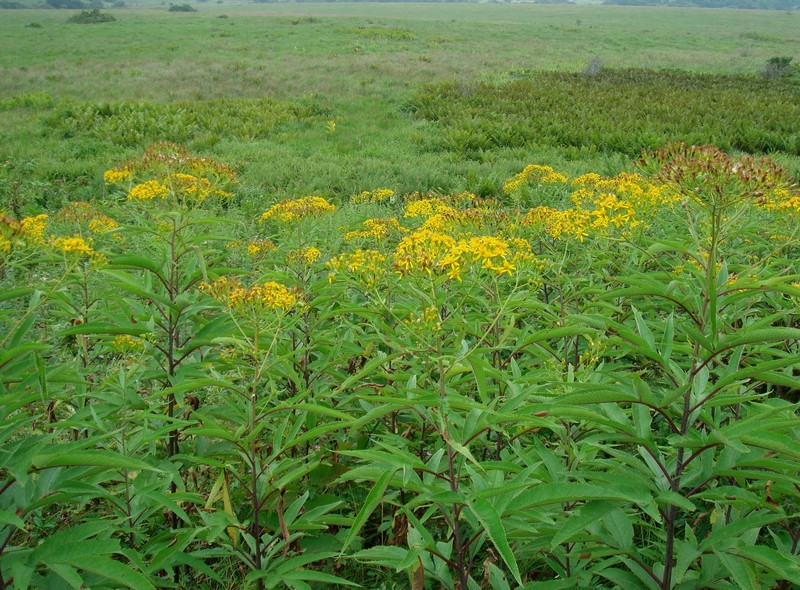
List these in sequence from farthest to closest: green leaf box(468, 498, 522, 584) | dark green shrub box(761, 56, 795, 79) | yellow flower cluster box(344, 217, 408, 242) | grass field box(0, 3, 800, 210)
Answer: dark green shrub box(761, 56, 795, 79) → grass field box(0, 3, 800, 210) → yellow flower cluster box(344, 217, 408, 242) → green leaf box(468, 498, 522, 584)

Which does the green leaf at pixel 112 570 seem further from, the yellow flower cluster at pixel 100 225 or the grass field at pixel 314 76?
the grass field at pixel 314 76

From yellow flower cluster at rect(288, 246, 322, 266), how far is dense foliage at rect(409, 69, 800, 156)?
956 centimetres

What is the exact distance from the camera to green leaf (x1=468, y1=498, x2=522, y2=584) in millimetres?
1478

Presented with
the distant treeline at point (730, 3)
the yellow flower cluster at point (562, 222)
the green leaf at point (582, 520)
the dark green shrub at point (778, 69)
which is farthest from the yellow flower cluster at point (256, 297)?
the distant treeline at point (730, 3)

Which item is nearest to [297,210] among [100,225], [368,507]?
[100,225]

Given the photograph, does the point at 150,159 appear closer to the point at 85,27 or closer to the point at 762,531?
the point at 762,531

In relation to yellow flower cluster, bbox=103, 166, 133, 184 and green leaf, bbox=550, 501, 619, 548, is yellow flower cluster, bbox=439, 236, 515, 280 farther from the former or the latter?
yellow flower cluster, bbox=103, 166, 133, 184

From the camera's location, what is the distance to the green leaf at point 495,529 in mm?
1478

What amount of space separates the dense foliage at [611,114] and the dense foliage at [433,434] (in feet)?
33.4

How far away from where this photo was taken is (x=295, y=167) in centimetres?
1057

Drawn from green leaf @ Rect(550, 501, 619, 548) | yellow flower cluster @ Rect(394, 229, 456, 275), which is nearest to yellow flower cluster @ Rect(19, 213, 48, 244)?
yellow flower cluster @ Rect(394, 229, 456, 275)

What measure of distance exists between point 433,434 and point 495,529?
76cm

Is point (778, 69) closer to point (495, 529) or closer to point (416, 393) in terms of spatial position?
point (416, 393)

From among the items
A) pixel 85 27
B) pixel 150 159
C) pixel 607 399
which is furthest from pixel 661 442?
pixel 85 27
